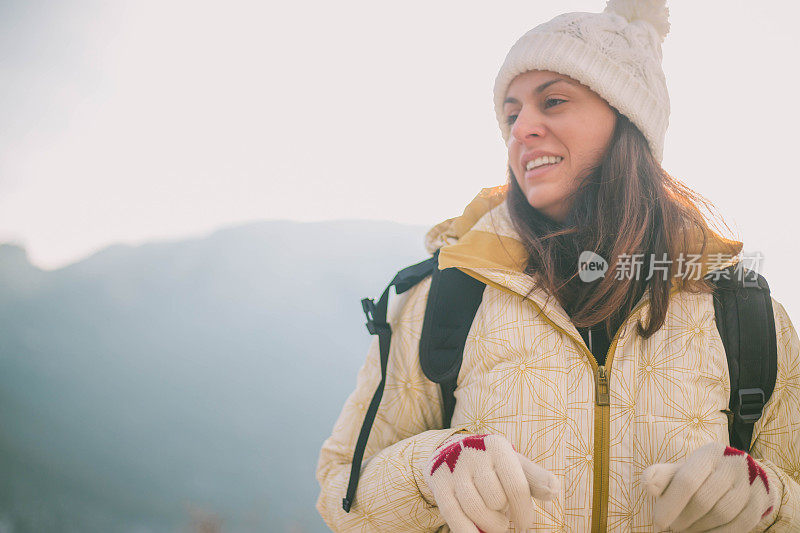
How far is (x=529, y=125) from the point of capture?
1208mm

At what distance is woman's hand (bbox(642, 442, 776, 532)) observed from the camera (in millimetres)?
749

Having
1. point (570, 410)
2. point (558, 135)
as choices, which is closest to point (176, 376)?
point (570, 410)

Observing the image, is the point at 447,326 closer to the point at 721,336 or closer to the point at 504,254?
the point at 504,254

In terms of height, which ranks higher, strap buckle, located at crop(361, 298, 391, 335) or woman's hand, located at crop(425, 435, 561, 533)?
strap buckle, located at crop(361, 298, 391, 335)

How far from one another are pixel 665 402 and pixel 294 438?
76.6 inches

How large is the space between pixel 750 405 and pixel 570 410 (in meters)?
0.44

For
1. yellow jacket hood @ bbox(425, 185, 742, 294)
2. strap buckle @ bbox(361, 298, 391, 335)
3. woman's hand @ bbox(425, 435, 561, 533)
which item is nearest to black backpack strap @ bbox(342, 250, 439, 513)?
strap buckle @ bbox(361, 298, 391, 335)

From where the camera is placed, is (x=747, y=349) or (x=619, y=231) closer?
(x=747, y=349)

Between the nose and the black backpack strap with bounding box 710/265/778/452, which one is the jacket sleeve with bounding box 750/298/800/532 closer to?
the black backpack strap with bounding box 710/265/778/452

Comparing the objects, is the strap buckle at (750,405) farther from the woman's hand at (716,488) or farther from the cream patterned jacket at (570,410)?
the woman's hand at (716,488)

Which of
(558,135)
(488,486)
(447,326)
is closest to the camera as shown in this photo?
(488,486)

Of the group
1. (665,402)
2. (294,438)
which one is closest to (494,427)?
(665,402)

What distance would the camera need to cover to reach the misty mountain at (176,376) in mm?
2100

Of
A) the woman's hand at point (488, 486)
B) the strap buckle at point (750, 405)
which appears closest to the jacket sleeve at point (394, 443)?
the woman's hand at point (488, 486)
